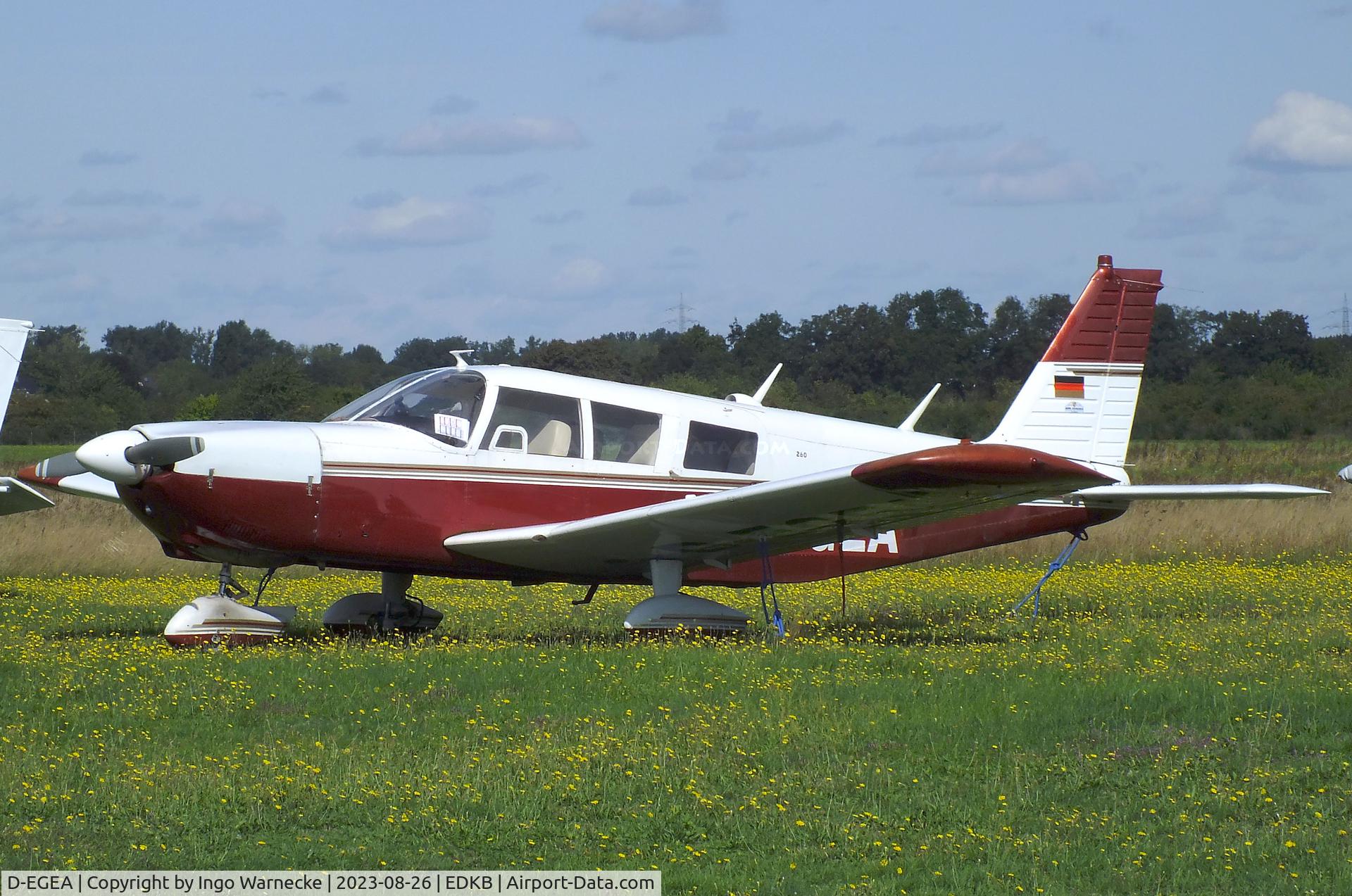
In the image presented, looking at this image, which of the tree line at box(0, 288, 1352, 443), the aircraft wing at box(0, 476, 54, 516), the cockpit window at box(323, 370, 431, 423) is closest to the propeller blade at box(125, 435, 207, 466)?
the cockpit window at box(323, 370, 431, 423)

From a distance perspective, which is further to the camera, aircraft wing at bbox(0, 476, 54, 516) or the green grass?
aircraft wing at bbox(0, 476, 54, 516)

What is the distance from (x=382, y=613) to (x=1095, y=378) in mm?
6319

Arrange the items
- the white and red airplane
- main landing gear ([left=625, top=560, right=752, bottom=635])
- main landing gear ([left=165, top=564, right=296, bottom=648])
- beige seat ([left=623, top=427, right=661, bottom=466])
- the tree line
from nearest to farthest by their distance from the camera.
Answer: the white and red airplane, main landing gear ([left=165, top=564, right=296, bottom=648]), main landing gear ([left=625, top=560, right=752, bottom=635]), beige seat ([left=623, top=427, right=661, bottom=466]), the tree line

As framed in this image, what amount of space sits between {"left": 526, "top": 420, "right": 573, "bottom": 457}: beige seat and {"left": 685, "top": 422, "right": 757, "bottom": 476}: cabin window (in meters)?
0.91

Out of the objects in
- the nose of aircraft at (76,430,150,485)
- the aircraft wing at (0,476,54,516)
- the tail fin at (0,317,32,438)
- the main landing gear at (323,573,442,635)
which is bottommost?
the main landing gear at (323,573,442,635)

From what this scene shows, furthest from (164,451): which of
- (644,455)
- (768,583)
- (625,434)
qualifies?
(768,583)

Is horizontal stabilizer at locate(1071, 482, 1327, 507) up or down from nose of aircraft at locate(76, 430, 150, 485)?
down

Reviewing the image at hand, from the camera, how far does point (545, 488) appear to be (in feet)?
33.0

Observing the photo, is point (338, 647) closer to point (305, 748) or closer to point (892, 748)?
point (305, 748)

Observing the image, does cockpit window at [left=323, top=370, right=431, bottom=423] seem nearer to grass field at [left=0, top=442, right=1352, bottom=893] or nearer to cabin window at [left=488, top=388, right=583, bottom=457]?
cabin window at [left=488, top=388, right=583, bottom=457]

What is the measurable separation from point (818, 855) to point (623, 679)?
10.1 feet

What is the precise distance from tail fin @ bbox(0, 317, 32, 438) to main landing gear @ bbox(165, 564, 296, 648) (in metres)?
5.02

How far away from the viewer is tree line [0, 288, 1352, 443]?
36.8m

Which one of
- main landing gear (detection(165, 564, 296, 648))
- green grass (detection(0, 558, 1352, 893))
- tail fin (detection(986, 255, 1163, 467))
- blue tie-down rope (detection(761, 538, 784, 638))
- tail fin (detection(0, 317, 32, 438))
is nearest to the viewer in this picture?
green grass (detection(0, 558, 1352, 893))
